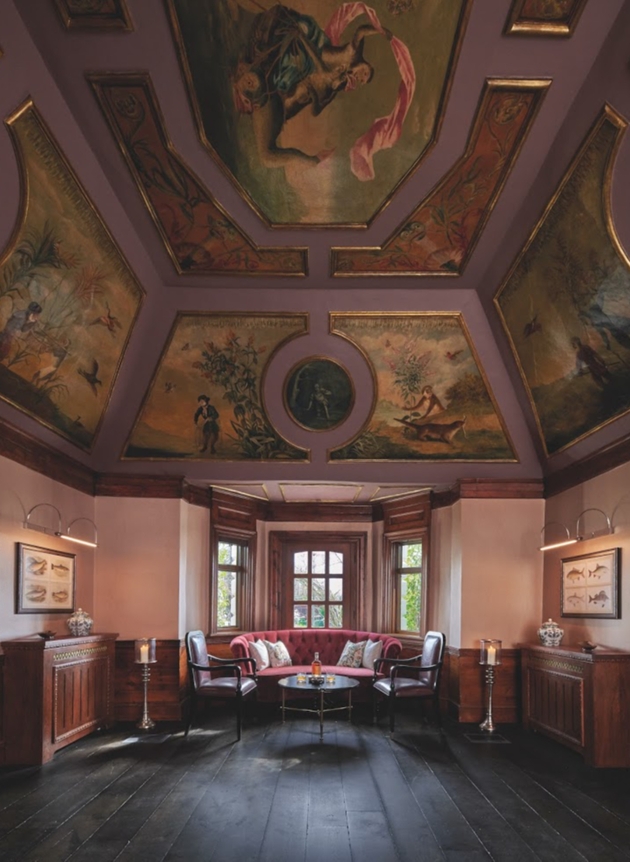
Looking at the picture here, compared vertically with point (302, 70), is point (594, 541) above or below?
below

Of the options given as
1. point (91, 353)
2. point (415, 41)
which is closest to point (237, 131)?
point (415, 41)

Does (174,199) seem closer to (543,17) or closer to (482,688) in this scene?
(543,17)

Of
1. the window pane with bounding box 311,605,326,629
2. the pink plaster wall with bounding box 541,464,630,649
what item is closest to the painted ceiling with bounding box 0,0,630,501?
the pink plaster wall with bounding box 541,464,630,649

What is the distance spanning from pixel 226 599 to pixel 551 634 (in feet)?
15.7

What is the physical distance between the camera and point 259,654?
10.6 meters

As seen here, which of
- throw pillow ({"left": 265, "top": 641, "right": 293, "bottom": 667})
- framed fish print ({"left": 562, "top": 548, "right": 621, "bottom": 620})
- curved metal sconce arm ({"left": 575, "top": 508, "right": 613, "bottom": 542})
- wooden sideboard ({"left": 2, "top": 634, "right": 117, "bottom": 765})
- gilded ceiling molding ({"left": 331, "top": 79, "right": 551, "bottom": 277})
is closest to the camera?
gilded ceiling molding ({"left": 331, "top": 79, "right": 551, "bottom": 277})

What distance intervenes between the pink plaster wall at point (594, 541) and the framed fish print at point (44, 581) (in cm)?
556

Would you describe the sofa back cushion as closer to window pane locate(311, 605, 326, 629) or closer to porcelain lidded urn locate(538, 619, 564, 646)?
window pane locate(311, 605, 326, 629)

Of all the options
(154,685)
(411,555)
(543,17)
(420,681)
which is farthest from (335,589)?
(543,17)

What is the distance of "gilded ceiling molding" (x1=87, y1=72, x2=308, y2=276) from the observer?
550cm

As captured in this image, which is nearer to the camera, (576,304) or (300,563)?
(576,304)

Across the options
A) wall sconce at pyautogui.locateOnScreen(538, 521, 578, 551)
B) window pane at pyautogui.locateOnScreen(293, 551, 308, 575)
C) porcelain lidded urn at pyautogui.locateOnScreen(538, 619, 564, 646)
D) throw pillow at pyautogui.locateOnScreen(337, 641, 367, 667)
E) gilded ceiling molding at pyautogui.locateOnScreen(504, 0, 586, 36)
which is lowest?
throw pillow at pyautogui.locateOnScreen(337, 641, 367, 667)

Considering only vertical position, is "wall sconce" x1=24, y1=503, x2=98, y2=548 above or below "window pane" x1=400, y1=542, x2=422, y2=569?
above

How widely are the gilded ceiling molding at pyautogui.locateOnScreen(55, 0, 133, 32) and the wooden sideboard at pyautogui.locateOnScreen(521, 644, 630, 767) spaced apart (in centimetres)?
644
